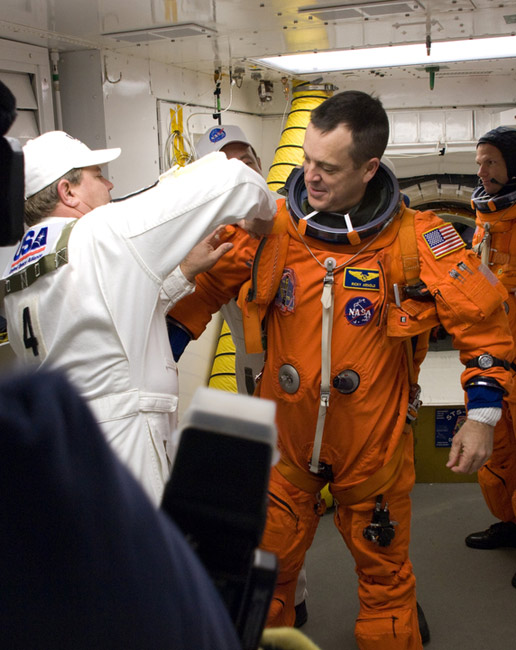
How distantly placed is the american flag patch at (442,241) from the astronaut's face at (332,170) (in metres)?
0.29

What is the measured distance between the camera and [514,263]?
10.9 ft

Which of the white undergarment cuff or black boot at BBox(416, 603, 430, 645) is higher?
the white undergarment cuff

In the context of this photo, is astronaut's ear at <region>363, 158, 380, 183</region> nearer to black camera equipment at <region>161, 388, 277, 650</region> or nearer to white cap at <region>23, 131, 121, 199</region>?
white cap at <region>23, 131, 121, 199</region>

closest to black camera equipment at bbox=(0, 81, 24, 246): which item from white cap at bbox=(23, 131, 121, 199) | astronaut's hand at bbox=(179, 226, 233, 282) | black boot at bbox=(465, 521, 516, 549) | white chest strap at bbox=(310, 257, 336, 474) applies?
white cap at bbox=(23, 131, 121, 199)

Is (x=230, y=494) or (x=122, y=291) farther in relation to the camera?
(x=122, y=291)

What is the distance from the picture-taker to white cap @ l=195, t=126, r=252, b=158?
333 centimetres

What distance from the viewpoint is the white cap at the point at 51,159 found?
1.76 metres

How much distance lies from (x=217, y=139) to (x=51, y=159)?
1.69 metres

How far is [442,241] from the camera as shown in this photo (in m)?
2.04

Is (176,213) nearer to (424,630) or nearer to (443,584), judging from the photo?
(424,630)

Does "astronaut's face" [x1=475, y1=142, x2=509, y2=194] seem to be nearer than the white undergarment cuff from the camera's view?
No

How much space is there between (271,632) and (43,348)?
40.0 inches

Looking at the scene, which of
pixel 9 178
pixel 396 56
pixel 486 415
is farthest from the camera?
pixel 396 56

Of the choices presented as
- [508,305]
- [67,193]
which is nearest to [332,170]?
[67,193]
